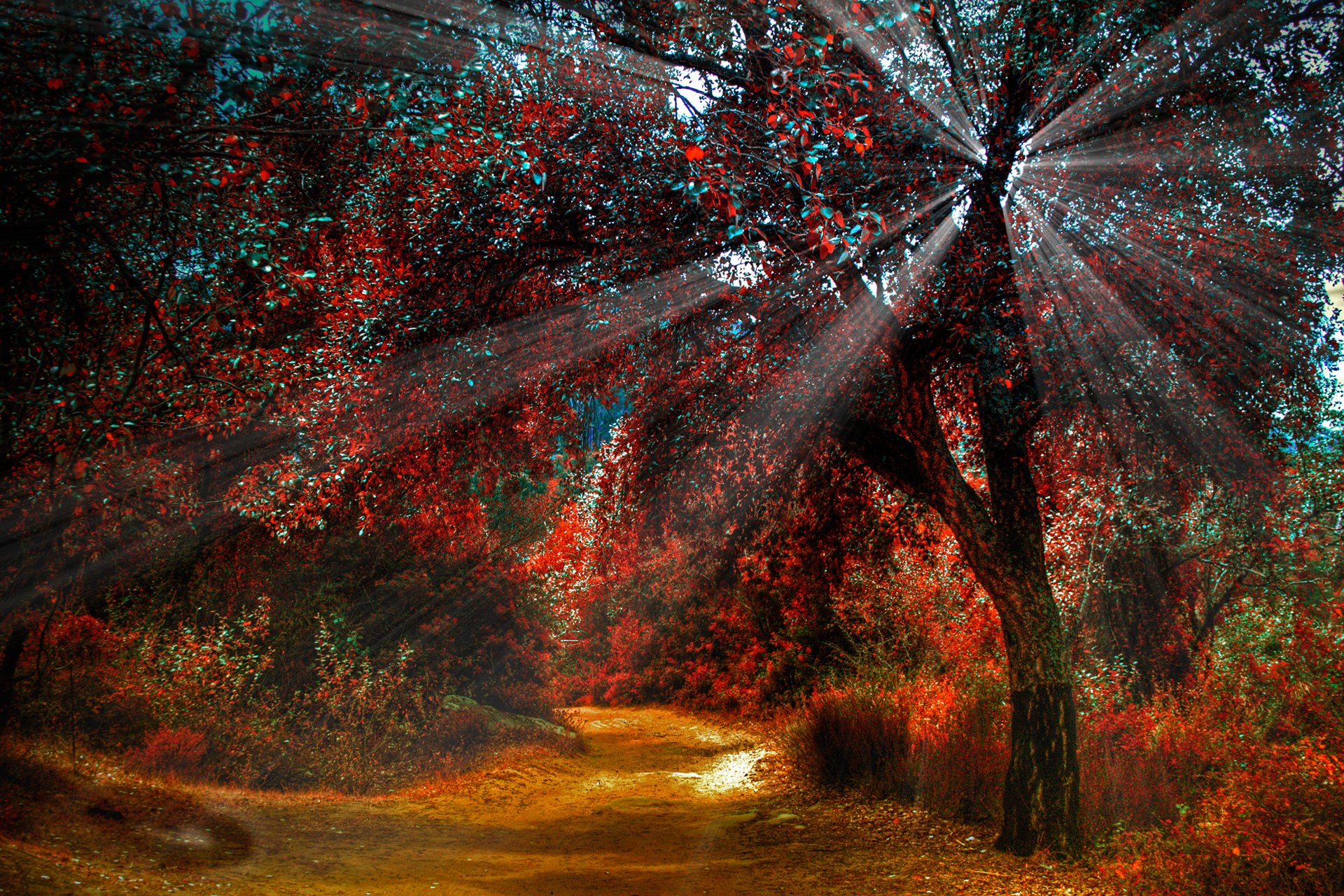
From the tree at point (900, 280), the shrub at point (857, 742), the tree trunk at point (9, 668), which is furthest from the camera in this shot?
the shrub at point (857, 742)

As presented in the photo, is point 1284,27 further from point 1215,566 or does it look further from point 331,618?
point 331,618

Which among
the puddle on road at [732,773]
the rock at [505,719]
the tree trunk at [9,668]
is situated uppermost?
the tree trunk at [9,668]

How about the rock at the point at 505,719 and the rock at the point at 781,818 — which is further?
the rock at the point at 505,719

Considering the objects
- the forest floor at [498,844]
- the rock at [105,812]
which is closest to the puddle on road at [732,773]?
the forest floor at [498,844]

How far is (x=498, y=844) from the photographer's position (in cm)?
895

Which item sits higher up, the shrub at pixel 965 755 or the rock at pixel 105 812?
the shrub at pixel 965 755

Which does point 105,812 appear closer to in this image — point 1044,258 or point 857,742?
point 857,742

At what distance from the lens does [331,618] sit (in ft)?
40.9

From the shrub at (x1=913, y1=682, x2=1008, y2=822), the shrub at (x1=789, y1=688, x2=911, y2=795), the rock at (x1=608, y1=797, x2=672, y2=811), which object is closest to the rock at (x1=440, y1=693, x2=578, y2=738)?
the rock at (x1=608, y1=797, x2=672, y2=811)

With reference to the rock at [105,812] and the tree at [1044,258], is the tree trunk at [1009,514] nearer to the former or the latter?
the tree at [1044,258]

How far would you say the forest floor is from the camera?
6820 mm

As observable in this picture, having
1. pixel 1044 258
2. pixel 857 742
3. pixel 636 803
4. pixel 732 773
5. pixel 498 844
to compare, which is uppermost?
pixel 1044 258

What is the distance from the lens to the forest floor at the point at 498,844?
6.82m

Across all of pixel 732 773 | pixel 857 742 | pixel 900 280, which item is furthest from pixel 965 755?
pixel 900 280
